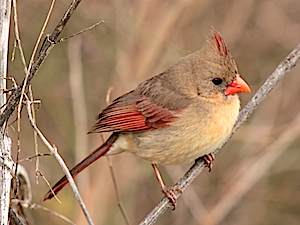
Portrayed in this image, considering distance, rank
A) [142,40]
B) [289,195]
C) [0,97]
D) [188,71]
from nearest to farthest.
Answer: [0,97], [188,71], [142,40], [289,195]

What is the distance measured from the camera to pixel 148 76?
5.35m

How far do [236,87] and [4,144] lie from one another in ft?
6.31

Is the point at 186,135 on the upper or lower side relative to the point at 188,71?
lower

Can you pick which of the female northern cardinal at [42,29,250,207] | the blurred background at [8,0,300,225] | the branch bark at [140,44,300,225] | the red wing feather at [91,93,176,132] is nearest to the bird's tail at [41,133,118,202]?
the female northern cardinal at [42,29,250,207]

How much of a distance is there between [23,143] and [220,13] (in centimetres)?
308

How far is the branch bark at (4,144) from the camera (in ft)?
7.23

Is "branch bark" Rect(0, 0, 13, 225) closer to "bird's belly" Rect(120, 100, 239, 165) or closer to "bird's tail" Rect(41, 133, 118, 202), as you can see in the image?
"bird's tail" Rect(41, 133, 118, 202)

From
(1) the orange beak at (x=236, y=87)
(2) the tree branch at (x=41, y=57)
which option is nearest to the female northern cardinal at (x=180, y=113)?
(1) the orange beak at (x=236, y=87)

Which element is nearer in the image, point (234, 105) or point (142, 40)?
point (234, 105)

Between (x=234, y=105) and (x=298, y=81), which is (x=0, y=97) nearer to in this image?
(x=234, y=105)

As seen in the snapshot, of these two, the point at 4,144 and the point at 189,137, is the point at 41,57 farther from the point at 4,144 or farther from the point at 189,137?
the point at 189,137

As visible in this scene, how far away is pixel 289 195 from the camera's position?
18.6ft

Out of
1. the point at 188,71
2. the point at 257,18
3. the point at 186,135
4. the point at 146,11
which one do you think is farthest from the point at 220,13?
the point at 186,135

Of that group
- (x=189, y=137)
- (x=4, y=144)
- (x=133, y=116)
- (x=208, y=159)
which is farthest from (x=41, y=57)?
(x=208, y=159)
